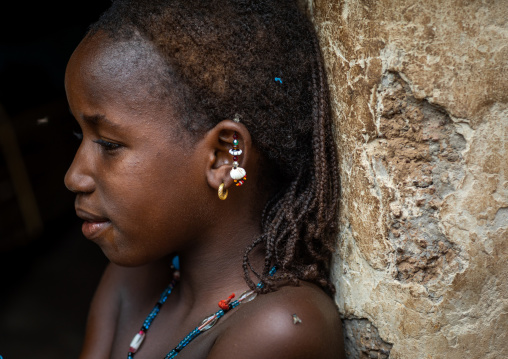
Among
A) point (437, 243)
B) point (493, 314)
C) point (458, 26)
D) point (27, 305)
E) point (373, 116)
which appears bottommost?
point (27, 305)

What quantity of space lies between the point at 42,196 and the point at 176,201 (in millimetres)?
1724

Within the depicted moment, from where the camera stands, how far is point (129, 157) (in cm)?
149

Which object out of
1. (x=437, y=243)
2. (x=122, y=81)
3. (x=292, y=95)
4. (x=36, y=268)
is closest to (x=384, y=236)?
(x=437, y=243)

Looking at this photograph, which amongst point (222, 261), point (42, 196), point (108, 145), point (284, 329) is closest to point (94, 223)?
point (108, 145)

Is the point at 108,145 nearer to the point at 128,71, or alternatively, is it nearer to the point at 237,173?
the point at 128,71

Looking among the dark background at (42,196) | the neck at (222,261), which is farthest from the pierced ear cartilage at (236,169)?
the dark background at (42,196)

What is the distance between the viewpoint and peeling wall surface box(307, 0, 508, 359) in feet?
4.22

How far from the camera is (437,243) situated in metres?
1.37

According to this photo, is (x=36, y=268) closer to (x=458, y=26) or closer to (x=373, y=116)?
(x=373, y=116)

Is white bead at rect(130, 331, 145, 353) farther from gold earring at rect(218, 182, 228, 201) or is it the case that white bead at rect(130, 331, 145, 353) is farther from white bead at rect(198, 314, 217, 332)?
gold earring at rect(218, 182, 228, 201)

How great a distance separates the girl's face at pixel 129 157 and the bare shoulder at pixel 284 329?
31 cm

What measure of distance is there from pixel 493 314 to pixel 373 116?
585 millimetres

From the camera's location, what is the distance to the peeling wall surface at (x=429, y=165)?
129 cm

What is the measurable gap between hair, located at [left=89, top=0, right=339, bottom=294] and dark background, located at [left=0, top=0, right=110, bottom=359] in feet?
4.35
